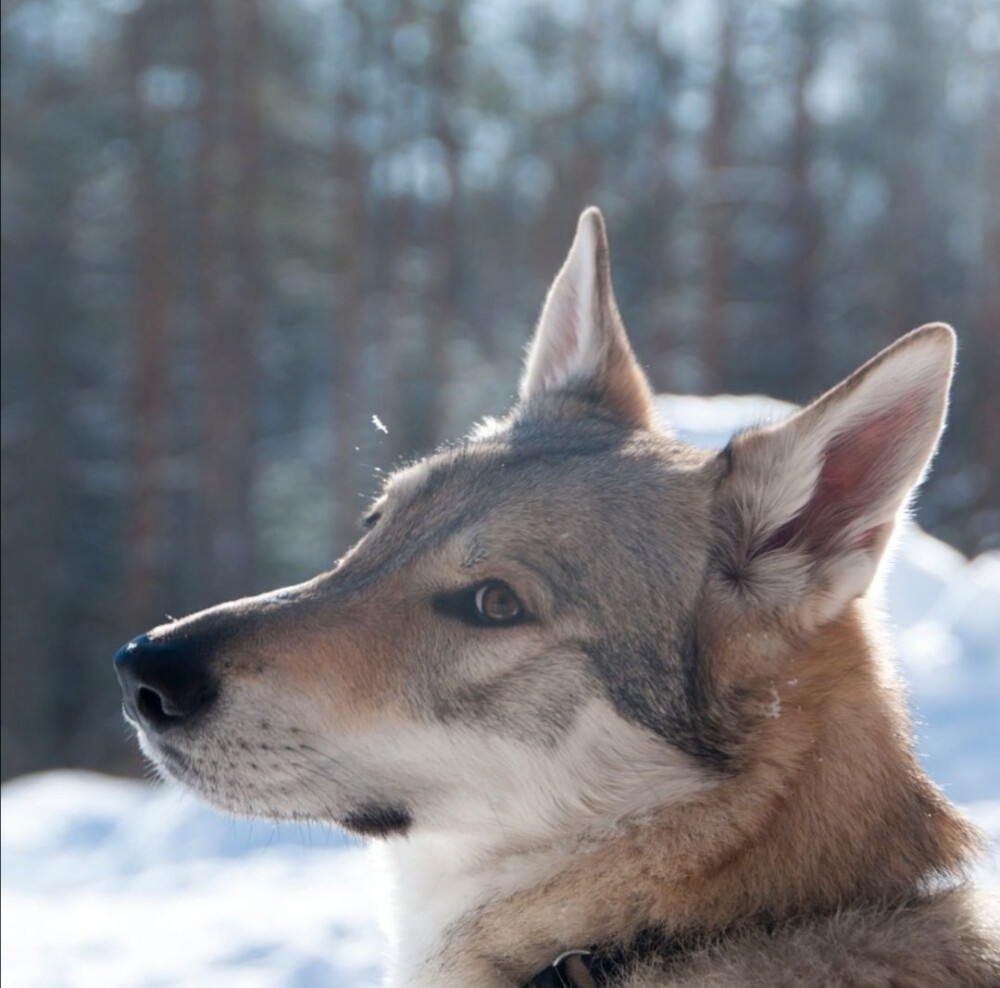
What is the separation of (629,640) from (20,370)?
2399 centimetres

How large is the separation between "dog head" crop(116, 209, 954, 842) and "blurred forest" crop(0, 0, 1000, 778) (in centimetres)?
1496

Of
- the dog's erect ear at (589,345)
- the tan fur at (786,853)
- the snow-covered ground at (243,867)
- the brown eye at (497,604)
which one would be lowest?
the snow-covered ground at (243,867)

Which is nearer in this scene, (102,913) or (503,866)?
(503,866)

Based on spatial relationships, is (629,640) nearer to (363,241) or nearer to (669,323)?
(363,241)

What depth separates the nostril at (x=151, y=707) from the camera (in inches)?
106

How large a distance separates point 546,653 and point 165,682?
85 cm

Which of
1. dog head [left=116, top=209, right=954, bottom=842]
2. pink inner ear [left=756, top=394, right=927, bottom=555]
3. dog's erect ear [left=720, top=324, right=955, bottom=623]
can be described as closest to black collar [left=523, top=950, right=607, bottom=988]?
dog head [left=116, top=209, right=954, bottom=842]

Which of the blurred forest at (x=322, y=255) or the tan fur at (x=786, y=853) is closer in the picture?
the tan fur at (x=786, y=853)

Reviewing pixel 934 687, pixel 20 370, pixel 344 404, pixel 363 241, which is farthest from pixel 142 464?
pixel 934 687

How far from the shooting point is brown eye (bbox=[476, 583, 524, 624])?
280 centimetres

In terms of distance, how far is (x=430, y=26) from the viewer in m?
22.1

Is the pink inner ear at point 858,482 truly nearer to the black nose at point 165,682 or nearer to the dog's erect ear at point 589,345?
the dog's erect ear at point 589,345

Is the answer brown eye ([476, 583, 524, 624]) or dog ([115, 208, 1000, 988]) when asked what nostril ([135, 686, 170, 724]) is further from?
brown eye ([476, 583, 524, 624])

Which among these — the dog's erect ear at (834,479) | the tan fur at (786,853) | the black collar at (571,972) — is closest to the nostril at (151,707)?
the tan fur at (786,853)
